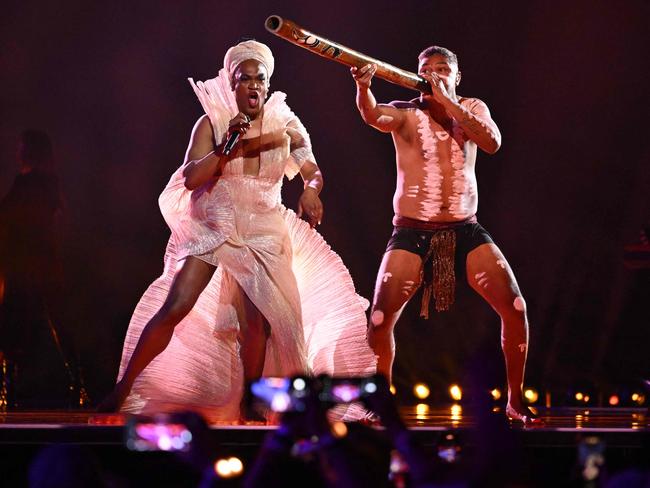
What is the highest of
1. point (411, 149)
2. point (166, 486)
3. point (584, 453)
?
point (411, 149)

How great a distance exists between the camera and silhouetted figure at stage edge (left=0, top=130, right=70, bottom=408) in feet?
26.3

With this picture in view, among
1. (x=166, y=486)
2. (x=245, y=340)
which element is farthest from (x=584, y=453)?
(x=245, y=340)

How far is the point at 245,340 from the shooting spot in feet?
17.8

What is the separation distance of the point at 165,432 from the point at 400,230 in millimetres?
3303

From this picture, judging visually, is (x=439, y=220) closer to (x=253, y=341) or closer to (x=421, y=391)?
(x=253, y=341)

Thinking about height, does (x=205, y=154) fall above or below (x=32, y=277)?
above

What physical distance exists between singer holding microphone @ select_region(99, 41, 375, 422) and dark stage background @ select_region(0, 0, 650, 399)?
2.47 m

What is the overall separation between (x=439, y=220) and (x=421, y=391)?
2940 millimetres

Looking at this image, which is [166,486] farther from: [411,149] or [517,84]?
[517,84]

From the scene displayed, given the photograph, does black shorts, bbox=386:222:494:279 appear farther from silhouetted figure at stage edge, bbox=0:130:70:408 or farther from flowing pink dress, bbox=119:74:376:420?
silhouetted figure at stage edge, bbox=0:130:70:408

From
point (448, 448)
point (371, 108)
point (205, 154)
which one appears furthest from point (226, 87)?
point (448, 448)

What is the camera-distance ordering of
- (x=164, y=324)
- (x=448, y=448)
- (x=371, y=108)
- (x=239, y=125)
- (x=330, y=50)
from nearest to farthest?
(x=448, y=448) < (x=239, y=125) < (x=164, y=324) < (x=330, y=50) < (x=371, y=108)

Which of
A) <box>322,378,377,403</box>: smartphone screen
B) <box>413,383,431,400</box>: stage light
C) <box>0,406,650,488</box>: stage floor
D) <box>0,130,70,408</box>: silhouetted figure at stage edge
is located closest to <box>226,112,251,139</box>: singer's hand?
<box>0,406,650,488</box>: stage floor

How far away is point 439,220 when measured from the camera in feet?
18.8
